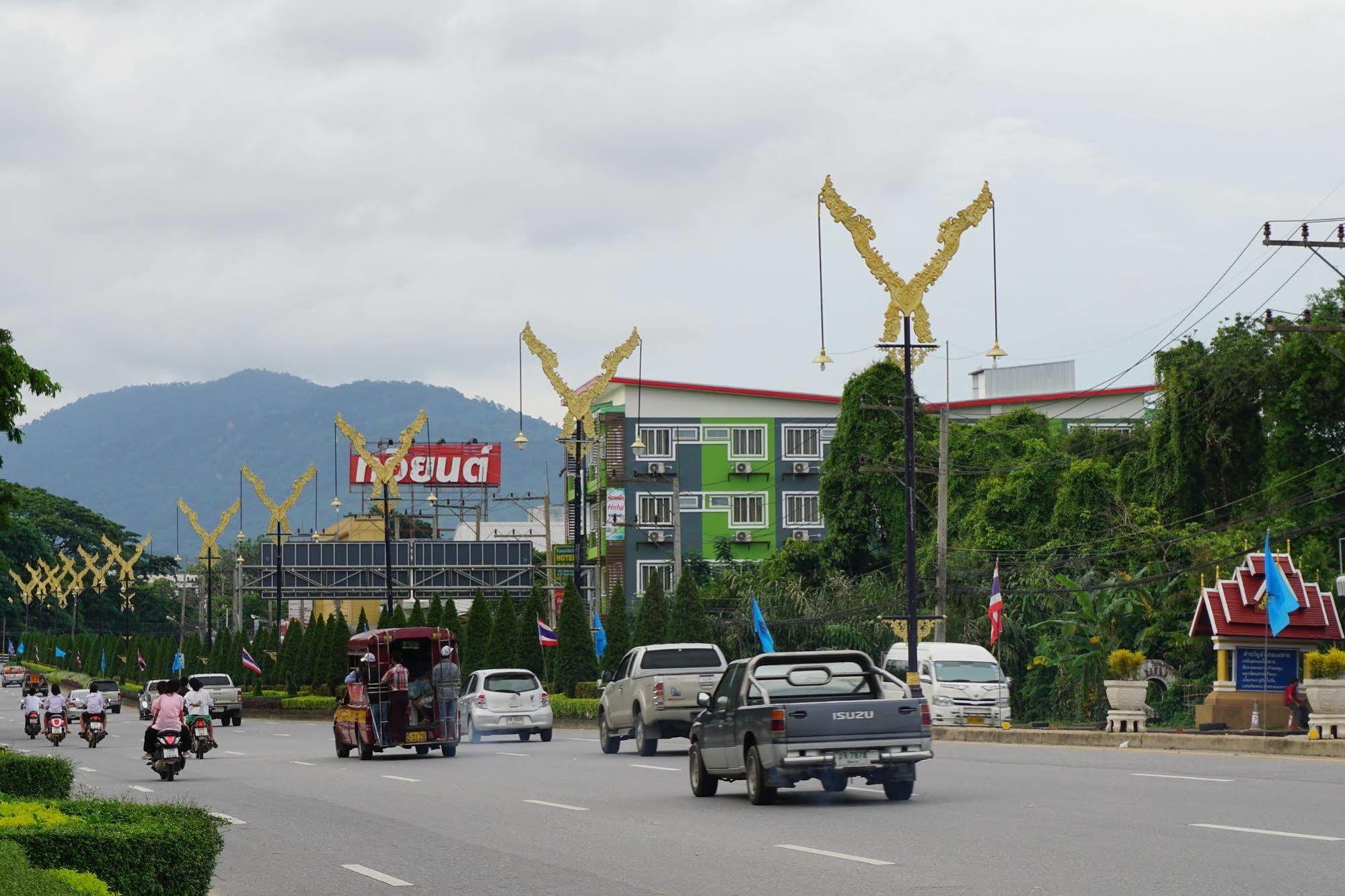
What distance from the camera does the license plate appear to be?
18.8 metres

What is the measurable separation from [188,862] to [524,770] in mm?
17102

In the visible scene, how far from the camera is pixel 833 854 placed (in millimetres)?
14070

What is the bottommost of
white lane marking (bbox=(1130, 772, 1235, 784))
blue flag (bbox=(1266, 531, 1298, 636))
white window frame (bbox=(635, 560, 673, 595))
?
white lane marking (bbox=(1130, 772, 1235, 784))

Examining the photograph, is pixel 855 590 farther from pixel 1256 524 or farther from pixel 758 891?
pixel 758 891

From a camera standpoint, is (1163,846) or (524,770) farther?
(524,770)

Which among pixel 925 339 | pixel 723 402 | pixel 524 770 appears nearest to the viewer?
pixel 524 770

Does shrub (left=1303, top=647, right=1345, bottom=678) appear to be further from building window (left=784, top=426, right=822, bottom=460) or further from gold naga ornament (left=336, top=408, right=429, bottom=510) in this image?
building window (left=784, top=426, right=822, bottom=460)

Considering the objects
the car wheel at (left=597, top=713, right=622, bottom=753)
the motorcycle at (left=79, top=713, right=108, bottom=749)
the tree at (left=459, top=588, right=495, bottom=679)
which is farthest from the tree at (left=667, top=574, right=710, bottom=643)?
the car wheel at (left=597, top=713, right=622, bottom=753)

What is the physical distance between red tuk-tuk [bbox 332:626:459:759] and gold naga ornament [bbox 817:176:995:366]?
11766 millimetres

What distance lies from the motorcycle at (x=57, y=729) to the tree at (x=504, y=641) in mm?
18791

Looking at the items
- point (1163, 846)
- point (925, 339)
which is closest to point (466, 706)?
point (925, 339)

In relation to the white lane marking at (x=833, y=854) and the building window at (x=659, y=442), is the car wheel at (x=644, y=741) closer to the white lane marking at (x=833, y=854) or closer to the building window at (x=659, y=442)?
the white lane marking at (x=833, y=854)

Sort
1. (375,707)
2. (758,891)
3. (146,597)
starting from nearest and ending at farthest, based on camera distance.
→ 1. (758,891)
2. (375,707)
3. (146,597)

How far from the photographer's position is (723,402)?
3959 inches
